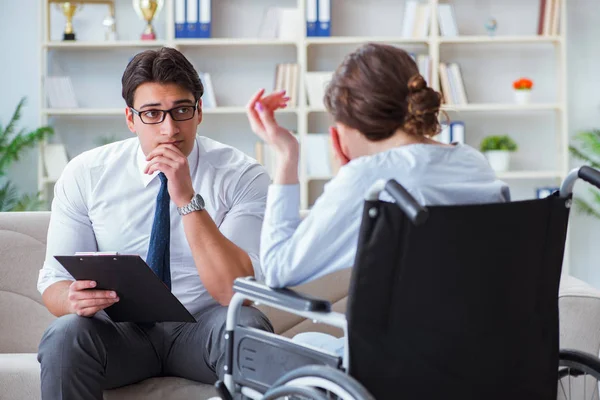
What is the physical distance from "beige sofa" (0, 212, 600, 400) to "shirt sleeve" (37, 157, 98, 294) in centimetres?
24

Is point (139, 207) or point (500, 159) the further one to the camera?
point (500, 159)

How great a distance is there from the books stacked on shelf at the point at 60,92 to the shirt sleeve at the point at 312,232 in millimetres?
3734

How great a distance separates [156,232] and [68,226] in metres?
0.25

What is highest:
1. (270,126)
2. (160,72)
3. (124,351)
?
(160,72)

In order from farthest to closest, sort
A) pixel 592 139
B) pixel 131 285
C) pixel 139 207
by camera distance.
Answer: pixel 592 139, pixel 139 207, pixel 131 285

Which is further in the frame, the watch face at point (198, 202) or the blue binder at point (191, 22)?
the blue binder at point (191, 22)

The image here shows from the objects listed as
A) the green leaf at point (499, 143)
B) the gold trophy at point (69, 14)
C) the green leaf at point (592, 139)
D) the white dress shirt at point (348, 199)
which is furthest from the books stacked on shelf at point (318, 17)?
the white dress shirt at point (348, 199)

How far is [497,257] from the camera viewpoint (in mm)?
1354

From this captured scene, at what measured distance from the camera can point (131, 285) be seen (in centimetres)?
177

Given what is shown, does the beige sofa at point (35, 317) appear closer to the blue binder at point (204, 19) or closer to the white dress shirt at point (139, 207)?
the white dress shirt at point (139, 207)

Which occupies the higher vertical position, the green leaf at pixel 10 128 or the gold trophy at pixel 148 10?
the gold trophy at pixel 148 10

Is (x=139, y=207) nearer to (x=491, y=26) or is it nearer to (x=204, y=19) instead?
(x=204, y=19)

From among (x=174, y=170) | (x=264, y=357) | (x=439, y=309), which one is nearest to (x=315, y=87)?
(x=174, y=170)

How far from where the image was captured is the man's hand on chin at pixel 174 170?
1.94m
